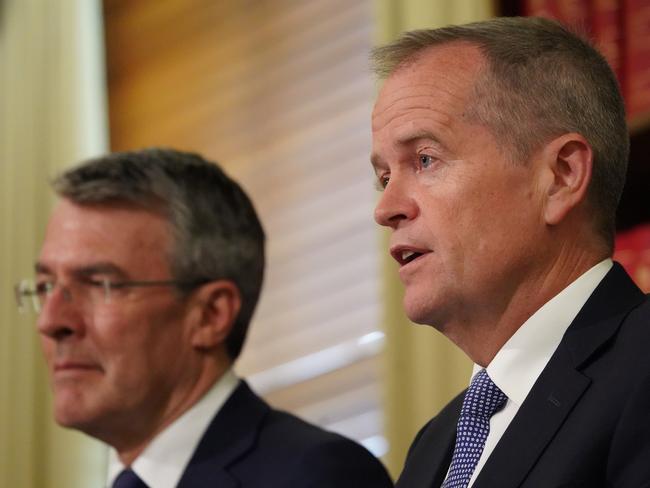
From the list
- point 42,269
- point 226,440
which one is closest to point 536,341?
point 226,440

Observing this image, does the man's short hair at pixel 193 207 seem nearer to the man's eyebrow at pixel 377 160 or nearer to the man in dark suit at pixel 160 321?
the man in dark suit at pixel 160 321

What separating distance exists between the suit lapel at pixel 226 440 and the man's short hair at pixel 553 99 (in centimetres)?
91

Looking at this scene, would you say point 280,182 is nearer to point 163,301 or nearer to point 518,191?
point 163,301

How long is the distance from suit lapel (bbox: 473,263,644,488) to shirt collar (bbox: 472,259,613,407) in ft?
0.09

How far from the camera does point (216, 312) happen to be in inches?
109

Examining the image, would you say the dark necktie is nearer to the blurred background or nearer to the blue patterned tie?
the blurred background

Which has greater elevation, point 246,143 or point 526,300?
point 246,143

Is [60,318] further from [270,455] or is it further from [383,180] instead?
[383,180]

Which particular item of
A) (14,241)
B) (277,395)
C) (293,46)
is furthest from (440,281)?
(14,241)

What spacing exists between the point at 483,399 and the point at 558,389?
0.16m

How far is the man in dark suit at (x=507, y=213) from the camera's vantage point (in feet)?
5.93

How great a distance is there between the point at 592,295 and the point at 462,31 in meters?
0.47

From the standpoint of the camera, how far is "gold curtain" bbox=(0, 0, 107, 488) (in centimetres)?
417

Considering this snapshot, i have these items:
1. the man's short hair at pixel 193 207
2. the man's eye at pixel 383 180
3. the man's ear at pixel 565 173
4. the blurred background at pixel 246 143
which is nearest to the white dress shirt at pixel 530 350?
the man's ear at pixel 565 173
